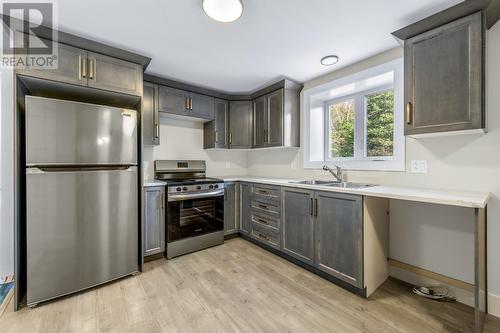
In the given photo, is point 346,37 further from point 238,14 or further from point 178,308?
point 178,308

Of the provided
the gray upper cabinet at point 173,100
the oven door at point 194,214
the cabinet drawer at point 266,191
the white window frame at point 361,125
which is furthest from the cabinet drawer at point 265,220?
the gray upper cabinet at point 173,100

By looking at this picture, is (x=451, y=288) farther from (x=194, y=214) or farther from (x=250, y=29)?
(x=250, y=29)

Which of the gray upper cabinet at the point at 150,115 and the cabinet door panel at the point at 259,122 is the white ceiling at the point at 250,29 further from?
the cabinet door panel at the point at 259,122

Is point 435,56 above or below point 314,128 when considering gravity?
above

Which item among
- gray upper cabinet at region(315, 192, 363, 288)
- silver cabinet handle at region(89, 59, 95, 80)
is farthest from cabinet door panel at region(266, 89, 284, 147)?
silver cabinet handle at region(89, 59, 95, 80)

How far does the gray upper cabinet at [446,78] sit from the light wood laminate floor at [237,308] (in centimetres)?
143

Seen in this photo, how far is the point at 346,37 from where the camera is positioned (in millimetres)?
1983

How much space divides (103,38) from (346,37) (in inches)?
88.3

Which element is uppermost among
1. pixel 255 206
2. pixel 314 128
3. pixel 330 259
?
pixel 314 128

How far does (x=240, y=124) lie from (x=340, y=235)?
2327mm

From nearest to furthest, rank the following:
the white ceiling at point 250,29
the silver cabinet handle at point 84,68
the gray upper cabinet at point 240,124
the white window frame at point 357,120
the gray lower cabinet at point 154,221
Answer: the white ceiling at point 250,29 < the silver cabinet handle at point 84,68 < the white window frame at point 357,120 < the gray lower cabinet at point 154,221 < the gray upper cabinet at point 240,124

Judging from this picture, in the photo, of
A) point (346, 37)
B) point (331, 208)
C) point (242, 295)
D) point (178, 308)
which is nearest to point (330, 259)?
point (331, 208)

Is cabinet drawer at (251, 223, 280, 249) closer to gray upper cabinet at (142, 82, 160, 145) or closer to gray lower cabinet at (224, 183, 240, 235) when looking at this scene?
gray lower cabinet at (224, 183, 240, 235)

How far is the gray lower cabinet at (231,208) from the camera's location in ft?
10.5
